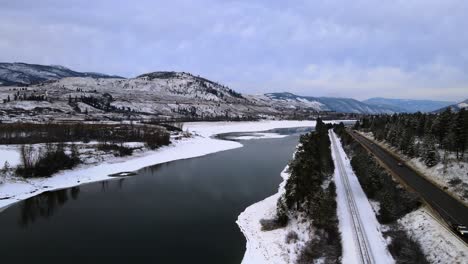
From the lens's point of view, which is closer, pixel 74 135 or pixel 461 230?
pixel 461 230

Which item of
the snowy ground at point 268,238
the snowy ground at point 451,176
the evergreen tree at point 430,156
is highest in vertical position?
the evergreen tree at point 430,156

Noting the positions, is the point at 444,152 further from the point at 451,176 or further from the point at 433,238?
the point at 433,238

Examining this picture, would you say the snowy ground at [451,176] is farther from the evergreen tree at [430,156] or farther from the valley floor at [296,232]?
the valley floor at [296,232]

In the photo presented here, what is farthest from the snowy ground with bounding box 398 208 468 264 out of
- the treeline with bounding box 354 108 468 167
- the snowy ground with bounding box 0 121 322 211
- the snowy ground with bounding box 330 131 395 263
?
the snowy ground with bounding box 0 121 322 211

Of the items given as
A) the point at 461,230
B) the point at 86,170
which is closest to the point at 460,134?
the point at 461,230

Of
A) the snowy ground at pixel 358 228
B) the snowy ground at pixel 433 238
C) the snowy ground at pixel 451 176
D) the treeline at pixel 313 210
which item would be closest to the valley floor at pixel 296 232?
the snowy ground at pixel 358 228

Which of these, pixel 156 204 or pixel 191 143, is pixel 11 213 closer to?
pixel 156 204
